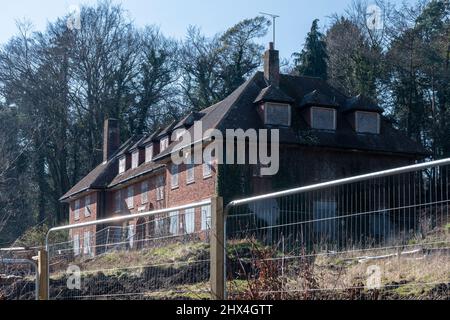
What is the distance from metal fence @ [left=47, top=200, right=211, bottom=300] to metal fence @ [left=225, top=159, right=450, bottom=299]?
0.58 m

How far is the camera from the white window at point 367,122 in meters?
40.1

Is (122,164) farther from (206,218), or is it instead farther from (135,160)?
(206,218)

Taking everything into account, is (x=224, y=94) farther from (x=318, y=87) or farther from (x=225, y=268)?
(x=225, y=268)

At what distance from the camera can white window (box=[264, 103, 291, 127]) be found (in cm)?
3809

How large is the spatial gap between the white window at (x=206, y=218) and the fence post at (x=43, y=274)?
8.17 feet

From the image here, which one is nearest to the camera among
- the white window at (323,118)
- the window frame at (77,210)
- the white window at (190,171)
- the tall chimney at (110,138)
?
the white window at (190,171)

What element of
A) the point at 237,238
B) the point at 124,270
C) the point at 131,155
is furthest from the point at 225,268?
the point at 131,155

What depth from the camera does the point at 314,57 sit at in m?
58.7

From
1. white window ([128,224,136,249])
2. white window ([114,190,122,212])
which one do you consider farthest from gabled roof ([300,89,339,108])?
white window ([128,224,136,249])

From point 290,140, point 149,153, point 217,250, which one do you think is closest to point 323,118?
point 290,140

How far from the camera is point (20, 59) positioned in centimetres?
5628

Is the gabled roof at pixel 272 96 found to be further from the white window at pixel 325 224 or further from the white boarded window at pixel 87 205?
the white window at pixel 325 224

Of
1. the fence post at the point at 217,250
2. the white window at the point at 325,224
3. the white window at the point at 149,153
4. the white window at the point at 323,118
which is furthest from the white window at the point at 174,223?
the white window at the point at 149,153

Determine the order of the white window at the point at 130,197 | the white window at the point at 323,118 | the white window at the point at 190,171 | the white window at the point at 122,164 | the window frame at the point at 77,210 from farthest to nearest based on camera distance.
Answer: the window frame at the point at 77,210 → the white window at the point at 122,164 → the white window at the point at 130,197 → the white window at the point at 323,118 → the white window at the point at 190,171
